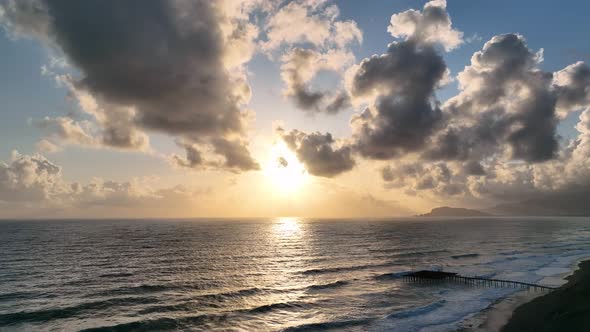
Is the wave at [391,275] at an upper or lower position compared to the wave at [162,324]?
lower

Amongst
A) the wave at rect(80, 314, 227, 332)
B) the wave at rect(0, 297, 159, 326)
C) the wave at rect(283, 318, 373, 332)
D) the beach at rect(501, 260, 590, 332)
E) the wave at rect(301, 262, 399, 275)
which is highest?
the beach at rect(501, 260, 590, 332)

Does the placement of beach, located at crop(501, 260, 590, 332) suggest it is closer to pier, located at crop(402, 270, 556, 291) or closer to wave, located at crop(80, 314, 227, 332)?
pier, located at crop(402, 270, 556, 291)

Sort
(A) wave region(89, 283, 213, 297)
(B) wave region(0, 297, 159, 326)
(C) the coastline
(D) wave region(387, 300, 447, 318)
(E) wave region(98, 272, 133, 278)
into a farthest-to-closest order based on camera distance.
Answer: (E) wave region(98, 272, 133, 278) < (A) wave region(89, 283, 213, 297) < (D) wave region(387, 300, 447, 318) < (B) wave region(0, 297, 159, 326) < (C) the coastline

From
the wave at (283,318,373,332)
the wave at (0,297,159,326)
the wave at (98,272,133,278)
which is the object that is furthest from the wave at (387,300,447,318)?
the wave at (98,272,133,278)

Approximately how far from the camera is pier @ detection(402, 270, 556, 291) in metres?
56.8

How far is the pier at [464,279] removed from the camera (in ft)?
186

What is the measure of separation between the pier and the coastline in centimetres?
663

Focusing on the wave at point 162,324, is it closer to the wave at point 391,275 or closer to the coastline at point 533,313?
the coastline at point 533,313

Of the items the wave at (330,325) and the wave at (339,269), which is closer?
the wave at (330,325)

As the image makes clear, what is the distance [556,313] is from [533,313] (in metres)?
3.69

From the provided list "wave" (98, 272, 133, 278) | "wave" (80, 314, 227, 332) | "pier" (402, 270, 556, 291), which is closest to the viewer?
"wave" (80, 314, 227, 332)

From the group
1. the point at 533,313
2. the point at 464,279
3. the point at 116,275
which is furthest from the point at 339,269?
the point at 116,275

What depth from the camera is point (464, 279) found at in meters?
63.0

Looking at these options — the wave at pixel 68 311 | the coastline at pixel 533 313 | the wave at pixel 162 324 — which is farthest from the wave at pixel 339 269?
the wave at pixel 68 311
